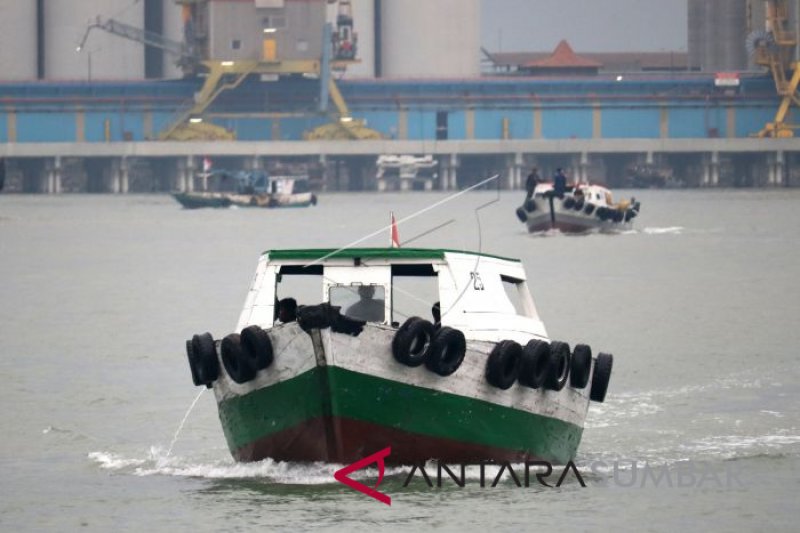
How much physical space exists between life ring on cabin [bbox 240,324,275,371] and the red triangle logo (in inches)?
61.1

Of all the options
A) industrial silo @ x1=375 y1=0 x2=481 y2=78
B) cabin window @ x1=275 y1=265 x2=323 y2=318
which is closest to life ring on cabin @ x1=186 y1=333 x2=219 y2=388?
cabin window @ x1=275 y1=265 x2=323 y2=318

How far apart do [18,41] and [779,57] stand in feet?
188

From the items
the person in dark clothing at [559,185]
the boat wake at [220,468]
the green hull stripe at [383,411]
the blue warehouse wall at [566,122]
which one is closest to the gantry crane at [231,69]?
the blue warehouse wall at [566,122]

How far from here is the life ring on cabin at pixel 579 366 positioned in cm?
2559

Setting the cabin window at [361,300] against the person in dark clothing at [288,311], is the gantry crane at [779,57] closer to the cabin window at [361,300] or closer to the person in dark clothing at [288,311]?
the cabin window at [361,300]

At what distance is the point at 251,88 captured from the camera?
6462 inches

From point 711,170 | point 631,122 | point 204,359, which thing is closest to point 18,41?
point 631,122

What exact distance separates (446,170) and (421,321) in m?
142

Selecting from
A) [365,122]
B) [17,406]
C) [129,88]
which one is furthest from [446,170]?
[17,406]

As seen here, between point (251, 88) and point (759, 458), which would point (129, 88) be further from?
point (759, 458)

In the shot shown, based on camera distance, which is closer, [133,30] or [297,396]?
[297,396]

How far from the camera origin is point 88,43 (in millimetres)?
171250

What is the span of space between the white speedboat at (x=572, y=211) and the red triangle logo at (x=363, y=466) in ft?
200

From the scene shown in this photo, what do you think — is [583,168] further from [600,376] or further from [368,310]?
[368,310]
